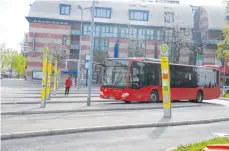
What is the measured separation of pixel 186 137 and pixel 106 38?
56.0 m

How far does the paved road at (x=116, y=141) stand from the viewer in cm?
754

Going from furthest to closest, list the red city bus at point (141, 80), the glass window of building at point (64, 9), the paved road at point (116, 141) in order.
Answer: the glass window of building at point (64, 9) → the red city bus at point (141, 80) → the paved road at point (116, 141)

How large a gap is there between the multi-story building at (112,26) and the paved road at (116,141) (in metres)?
51.4

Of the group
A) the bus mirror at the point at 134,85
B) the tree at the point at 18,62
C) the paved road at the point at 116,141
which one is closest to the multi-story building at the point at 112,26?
the tree at the point at 18,62

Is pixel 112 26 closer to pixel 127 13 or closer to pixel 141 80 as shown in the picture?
pixel 127 13

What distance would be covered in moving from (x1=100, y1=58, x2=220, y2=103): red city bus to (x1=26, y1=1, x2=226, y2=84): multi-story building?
38244 mm

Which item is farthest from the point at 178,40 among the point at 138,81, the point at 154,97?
the point at 138,81

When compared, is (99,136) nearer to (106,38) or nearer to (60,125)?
(60,125)

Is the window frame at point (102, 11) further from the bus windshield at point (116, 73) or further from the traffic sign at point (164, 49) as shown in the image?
the traffic sign at point (164, 49)

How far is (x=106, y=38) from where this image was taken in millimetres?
64625

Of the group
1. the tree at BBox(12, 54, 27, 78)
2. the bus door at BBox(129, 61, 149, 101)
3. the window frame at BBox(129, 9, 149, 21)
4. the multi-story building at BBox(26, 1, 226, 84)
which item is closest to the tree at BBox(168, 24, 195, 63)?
the multi-story building at BBox(26, 1, 226, 84)

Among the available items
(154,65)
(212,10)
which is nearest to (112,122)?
(154,65)

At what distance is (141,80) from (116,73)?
166cm

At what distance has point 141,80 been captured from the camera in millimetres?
20609
